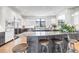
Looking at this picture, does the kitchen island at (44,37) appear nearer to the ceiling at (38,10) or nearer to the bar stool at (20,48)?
the bar stool at (20,48)

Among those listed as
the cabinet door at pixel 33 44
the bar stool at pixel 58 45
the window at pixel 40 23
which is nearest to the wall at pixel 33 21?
the window at pixel 40 23

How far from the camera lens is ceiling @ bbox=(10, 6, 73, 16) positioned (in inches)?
83.2

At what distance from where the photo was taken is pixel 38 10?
219 centimetres

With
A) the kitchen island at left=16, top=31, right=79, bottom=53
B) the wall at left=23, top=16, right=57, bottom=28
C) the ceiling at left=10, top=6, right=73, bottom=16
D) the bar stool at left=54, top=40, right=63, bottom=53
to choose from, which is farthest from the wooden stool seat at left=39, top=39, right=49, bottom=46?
the ceiling at left=10, top=6, right=73, bottom=16

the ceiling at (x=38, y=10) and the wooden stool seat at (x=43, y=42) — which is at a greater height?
the ceiling at (x=38, y=10)

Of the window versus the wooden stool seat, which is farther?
the wooden stool seat

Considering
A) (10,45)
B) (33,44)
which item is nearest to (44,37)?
(33,44)

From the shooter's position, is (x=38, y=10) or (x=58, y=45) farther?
(x=58, y=45)

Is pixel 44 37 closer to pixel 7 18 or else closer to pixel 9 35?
pixel 9 35

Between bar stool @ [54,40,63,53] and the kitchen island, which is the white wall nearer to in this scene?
the kitchen island

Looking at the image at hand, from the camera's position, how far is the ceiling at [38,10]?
6.93 feet

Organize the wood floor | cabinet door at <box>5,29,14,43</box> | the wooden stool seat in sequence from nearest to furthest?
1. the wood floor
2. cabinet door at <box>5,29,14,43</box>
3. the wooden stool seat

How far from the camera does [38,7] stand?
2.11m
